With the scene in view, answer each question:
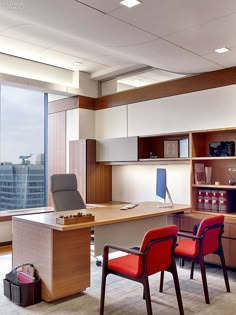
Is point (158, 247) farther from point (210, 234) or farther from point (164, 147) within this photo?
point (164, 147)

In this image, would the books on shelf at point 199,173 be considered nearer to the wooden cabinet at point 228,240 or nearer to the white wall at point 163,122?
the white wall at point 163,122

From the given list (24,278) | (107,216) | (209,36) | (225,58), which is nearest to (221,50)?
(225,58)

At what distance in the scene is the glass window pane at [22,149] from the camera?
5.98m

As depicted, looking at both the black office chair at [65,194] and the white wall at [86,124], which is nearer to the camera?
the black office chair at [65,194]

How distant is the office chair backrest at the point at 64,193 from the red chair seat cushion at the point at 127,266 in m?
1.62

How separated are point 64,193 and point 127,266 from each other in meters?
1.95

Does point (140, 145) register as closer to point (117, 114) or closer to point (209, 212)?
point (117, 114)

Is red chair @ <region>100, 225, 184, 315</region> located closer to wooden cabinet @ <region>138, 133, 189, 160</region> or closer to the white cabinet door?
wooden cabinet @ <region>138, 133, 189, 160</region>

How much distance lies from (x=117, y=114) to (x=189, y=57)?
206 cm

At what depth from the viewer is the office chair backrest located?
4457 mm

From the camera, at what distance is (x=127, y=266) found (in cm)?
287

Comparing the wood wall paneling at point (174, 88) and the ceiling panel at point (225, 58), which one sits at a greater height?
the ceiling panel at point (225, 58)

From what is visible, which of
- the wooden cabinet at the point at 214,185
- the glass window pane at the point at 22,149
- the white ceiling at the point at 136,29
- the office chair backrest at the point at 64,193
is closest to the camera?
the white ceiling at the point at 136,29

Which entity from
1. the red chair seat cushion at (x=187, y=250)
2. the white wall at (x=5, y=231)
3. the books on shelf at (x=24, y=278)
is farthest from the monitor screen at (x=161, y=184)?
the white wall at (x=5, y=231)
